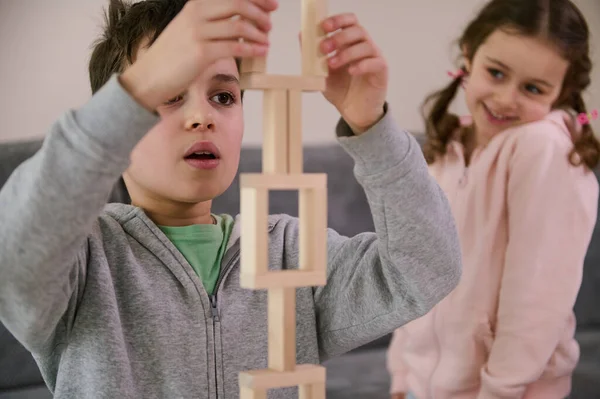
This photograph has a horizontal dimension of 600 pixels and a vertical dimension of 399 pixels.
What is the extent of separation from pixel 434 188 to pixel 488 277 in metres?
0.64

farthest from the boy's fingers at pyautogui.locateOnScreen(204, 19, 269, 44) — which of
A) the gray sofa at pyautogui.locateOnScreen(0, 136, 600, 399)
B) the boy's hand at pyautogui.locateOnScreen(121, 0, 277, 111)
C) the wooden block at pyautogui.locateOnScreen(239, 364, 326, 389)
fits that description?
the gray sofa at pyautogui.locateOnScreen(0, 136, 600, 399)

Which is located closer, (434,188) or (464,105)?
(434,188)

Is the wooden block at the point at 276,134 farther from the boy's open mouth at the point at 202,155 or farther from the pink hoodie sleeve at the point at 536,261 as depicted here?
the pink hoodie sleeve at the point at 536,261

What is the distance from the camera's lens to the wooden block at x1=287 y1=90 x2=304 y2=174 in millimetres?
495

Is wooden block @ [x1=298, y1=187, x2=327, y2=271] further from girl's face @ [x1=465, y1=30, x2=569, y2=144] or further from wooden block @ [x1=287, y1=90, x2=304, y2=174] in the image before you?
girl's face @ [x1=465, y1=30, x2=569, y2=144]

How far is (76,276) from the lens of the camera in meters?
0.58

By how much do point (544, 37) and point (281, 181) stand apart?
0.89 metres

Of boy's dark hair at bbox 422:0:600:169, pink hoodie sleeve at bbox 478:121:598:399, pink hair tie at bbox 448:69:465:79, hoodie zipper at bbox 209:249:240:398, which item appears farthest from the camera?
pink hair tie at bbox 448:69:465:79

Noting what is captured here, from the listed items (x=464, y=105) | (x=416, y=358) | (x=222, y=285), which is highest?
(x=464, y=105)

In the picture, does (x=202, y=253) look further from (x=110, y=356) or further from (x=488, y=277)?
(x=488, y=277)

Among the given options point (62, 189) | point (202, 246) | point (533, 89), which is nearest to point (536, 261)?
point (533, 89)

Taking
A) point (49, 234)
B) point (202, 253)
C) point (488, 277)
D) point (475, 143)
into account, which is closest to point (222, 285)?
point (202, 253)

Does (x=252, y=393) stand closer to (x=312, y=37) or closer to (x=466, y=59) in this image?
(x=312, y=37)

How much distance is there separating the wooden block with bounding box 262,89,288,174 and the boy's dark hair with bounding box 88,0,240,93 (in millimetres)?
226
